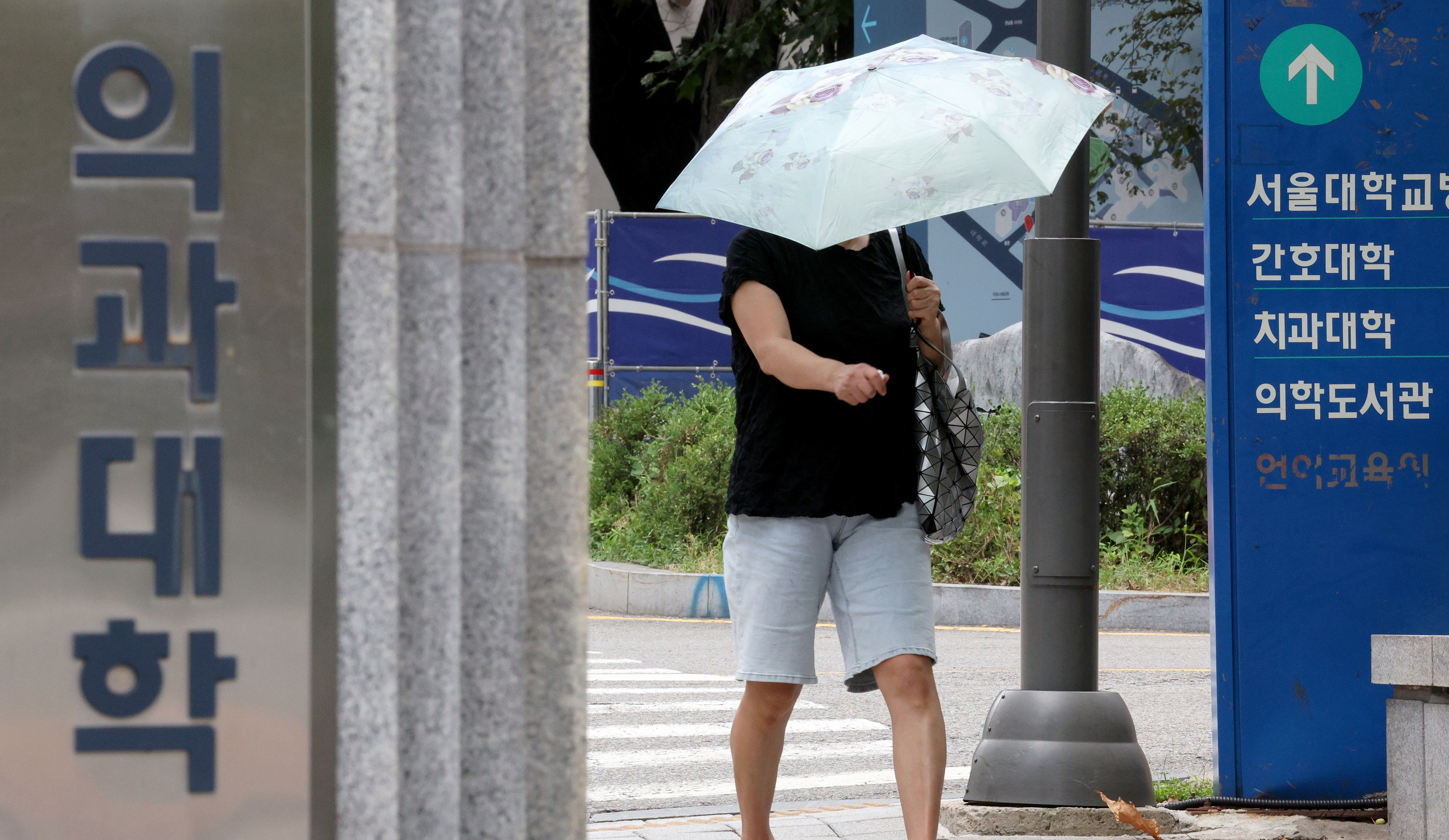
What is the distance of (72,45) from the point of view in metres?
1.97

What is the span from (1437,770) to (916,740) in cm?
148

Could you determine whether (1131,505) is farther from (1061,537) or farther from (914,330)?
(914,330)

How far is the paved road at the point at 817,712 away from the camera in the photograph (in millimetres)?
6211

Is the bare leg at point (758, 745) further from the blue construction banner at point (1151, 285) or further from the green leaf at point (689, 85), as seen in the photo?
the green leaf at point (689, 85)

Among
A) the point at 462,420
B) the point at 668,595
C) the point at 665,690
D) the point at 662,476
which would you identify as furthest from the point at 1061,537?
the point at 662,476

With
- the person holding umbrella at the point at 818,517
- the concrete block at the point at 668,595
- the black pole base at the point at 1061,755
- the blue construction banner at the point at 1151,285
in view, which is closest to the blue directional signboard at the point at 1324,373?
the black pole base at the point at 1061,755

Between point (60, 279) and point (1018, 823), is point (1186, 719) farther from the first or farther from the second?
point (60, 279)

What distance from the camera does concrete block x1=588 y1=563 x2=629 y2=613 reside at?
12.1m

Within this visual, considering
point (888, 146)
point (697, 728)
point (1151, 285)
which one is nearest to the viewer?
point (888, 146)

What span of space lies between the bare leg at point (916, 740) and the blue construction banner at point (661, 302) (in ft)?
38.6

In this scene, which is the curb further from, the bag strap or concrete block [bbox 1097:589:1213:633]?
the bag strap

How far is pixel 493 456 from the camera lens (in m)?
2.14

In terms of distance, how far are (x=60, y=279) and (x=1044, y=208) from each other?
376 centimetres

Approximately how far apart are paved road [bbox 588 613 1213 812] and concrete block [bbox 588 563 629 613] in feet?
2.58
